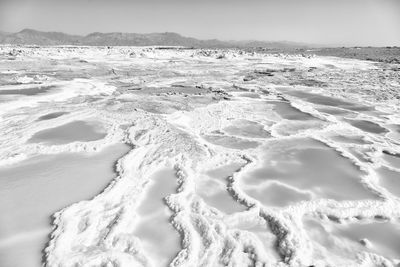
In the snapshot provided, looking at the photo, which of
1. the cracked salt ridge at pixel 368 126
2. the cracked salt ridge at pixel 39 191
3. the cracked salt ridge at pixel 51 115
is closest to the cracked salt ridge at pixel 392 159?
the cracked salt ridge at pixel 368 126

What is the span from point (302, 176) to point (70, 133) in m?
5.89

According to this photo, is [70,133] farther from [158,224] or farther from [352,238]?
[352,238]

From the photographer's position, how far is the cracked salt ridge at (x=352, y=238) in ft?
14.1

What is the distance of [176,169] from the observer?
690 centimetres

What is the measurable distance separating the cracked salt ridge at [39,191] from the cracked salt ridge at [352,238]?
3487 mm

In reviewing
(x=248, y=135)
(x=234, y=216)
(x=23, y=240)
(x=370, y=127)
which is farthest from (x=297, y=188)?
(x=370, y=127)

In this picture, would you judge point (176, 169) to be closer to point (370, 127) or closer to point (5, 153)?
point (5, 153)

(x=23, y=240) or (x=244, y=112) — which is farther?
(x=244, y=112)

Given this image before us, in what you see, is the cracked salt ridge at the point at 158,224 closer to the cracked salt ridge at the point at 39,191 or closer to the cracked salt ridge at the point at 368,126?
the cracked salt ridge at the point at 39,191

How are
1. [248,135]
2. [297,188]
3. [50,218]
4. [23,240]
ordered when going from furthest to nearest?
[248,135], [297,188], [50,218], [23,240]

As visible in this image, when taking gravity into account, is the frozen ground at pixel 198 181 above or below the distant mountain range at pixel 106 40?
above

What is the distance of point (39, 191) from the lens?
579 cm

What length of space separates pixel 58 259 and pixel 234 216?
8.01 ft

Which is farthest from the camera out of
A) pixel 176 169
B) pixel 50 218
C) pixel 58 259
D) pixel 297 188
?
pixel 176 169
